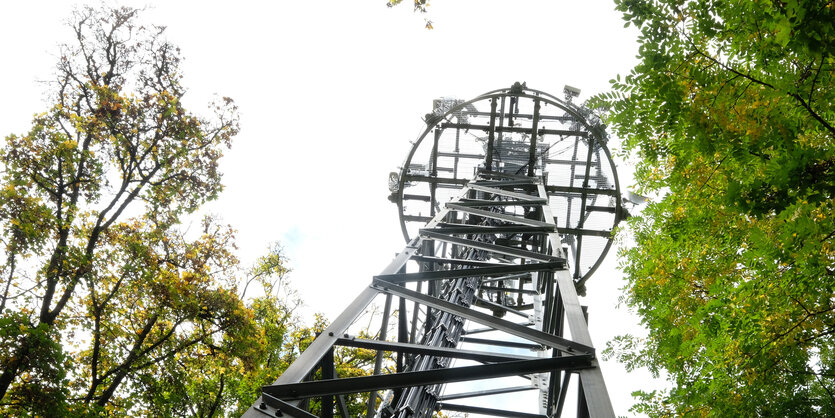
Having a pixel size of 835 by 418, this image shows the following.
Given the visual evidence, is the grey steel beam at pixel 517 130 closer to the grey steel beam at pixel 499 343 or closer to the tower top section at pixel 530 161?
the tower top section at pixel 530 161

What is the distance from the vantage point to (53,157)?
11664mm

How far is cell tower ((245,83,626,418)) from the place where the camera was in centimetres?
284

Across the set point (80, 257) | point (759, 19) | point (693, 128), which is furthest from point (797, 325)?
point (80, 257)

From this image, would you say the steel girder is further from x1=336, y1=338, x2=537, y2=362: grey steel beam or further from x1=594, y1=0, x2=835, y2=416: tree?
x1=594, y1=0, x2=835, y2=416: tree

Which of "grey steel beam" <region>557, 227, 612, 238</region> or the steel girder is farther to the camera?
"grey steel beam" <region>557, 227, 612, 238</region>

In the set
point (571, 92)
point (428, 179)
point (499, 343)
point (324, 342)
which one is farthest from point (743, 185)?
point (571, 92)

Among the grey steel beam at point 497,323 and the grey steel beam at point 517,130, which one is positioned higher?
the grey steel beam at point 517,130

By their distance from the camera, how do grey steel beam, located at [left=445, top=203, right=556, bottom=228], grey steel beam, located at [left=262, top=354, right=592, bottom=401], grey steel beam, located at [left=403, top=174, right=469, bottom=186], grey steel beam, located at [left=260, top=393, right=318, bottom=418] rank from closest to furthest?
grey steel beam, located at [left=260, top=393, right=318, bottom=418]
grey steel beam, located at [left=262, top=354, right=592, bottom=401]
grey steel beam, located at [left=445, top=203, right=556, bottom=228]
grey steel beam, located at [left=403, top=174, right=469, bottom=186]

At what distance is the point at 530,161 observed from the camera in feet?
33.8

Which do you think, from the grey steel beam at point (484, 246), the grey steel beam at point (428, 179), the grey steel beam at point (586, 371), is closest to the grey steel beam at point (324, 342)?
the grey steel beam at point (484, 246)

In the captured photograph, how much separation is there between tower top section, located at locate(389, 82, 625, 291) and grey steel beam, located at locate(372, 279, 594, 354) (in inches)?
252

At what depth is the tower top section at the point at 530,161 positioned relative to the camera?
10312 mm

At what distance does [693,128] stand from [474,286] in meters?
4.86

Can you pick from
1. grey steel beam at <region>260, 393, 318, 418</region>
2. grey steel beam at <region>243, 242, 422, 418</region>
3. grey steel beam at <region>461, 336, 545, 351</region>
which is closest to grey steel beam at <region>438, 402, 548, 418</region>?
grey steel beam at <region>461, 336, 545, 351</region>
